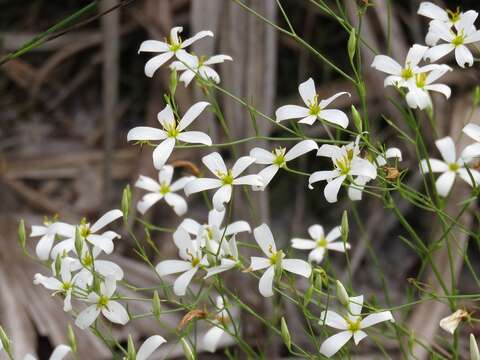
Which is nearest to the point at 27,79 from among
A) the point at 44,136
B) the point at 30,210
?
the point at 44,136

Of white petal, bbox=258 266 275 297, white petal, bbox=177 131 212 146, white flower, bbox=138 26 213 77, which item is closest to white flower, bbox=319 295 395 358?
white petal, bbox=258 266 275 297

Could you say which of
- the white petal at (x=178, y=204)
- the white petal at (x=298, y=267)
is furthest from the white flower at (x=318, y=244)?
the white petal at (x=298, y=267)

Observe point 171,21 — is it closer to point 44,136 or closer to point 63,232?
point 44,136

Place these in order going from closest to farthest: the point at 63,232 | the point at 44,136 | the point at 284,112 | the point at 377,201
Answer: the point at 284,112, the point at 63,232, the point at 377,201, the point at 44,136

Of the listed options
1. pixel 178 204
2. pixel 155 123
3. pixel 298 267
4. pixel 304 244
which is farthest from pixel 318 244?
pixel 155 123

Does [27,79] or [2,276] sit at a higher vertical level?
[27,79]

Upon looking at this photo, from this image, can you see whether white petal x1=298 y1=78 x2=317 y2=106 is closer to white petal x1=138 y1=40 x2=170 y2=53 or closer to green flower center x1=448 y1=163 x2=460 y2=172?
white petal x1=138 y1=40 x2=170 y2=53
